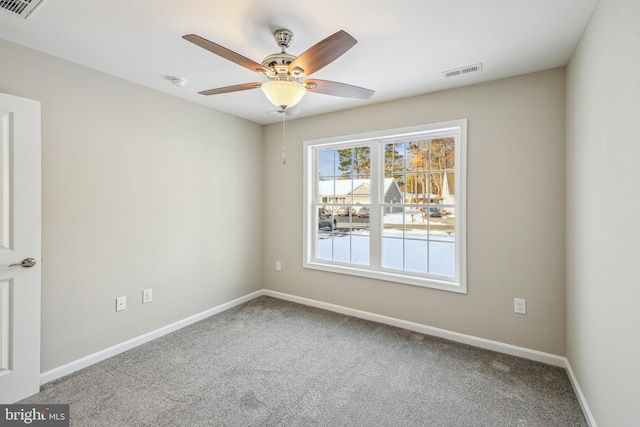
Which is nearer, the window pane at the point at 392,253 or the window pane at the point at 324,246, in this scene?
the window pane at the point at 392,253

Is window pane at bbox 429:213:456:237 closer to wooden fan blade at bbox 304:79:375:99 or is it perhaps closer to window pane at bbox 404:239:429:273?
window pane at bbox 404:239:429:273

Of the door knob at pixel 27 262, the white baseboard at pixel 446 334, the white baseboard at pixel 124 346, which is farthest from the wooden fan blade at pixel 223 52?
the white baseboard at pixel 446 334

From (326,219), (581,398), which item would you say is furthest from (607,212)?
(326,219)

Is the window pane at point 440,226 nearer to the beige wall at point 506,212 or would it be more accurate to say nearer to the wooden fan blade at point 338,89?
the beige wall at point 506,212

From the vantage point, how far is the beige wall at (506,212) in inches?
102

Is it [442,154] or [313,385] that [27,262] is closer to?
[313,385]

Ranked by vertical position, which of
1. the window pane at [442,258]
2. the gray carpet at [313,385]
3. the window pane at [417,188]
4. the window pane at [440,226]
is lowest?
the gray carpet at [313,385]

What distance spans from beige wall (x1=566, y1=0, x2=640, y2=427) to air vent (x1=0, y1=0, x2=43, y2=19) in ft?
10.1

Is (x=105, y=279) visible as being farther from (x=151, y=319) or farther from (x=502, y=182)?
(x=502, y=182)

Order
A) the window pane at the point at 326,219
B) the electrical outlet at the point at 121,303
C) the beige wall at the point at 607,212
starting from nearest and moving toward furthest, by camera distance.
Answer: the beige wall at the point at 607,212 < the electrical outlet at the point at 121,303 < the window pane at the point at 326,219

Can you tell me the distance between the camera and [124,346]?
2.83m

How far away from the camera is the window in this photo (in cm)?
317

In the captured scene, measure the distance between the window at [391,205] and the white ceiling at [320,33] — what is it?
766mm

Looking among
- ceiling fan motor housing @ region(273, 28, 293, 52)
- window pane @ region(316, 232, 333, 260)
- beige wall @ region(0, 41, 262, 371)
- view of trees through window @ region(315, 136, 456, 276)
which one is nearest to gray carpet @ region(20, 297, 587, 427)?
beige wall @ region(0, 41, 262, 371)
